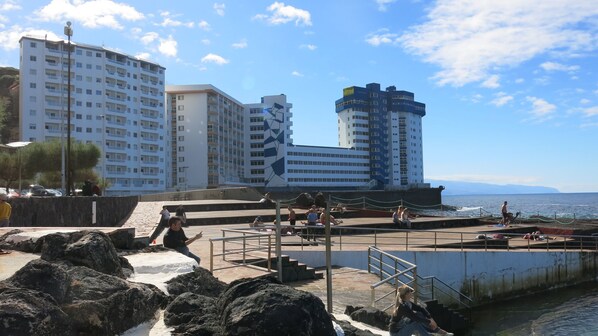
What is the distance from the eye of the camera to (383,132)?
12650 centimetres

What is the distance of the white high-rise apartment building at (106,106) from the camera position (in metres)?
76.2

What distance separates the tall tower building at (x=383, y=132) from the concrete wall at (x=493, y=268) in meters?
101

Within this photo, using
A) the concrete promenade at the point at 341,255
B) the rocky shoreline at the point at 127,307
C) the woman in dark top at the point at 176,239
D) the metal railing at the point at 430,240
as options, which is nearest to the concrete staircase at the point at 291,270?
the concrete promenade at the point at 341,255

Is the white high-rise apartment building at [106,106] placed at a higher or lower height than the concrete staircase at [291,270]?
higher

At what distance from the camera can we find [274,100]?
115250 millimetres

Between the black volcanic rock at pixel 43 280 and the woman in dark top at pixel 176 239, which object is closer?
the black volcanic rock at pixel 43 280

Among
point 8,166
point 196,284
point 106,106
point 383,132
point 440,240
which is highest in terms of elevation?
point 106,106

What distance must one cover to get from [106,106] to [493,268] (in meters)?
79.7

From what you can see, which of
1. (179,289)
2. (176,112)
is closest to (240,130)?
(176,112)

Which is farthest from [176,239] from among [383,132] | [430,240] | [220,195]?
[383,132]

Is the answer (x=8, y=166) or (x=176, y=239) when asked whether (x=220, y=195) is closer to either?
(x=8, y=166)

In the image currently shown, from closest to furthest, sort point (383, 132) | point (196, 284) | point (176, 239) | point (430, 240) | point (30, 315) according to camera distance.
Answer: point (30, 315), point (196, 284), point (176, 239), point (430, 240), point (383, 132)

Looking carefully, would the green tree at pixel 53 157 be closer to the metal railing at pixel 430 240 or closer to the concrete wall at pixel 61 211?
the concrete wall at pixel 61 211

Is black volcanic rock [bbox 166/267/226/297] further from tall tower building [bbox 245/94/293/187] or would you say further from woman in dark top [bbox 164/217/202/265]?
tall tower building [bbox 245/94/293/187]
